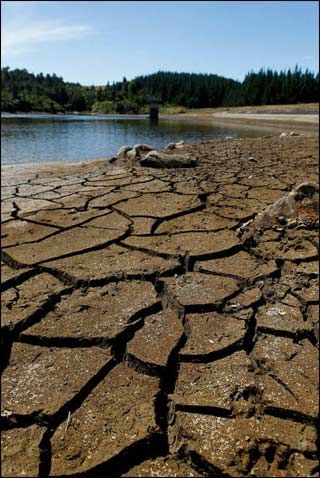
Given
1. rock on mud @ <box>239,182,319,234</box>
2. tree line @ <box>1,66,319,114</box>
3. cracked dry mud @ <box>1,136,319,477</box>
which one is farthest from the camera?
tree line @ <box>1,66,319,114</box>

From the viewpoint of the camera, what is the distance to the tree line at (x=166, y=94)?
181 feet

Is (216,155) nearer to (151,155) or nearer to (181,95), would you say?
(151,155)

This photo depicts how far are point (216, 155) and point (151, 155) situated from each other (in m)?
1.72

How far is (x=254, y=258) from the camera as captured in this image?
2.52 m

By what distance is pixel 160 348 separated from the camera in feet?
5.52

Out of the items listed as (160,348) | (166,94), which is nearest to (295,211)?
(160,348)

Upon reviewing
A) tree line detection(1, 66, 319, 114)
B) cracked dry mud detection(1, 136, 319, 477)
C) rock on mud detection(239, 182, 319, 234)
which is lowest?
cracked dry mud detection(1, 136, 319, 477)

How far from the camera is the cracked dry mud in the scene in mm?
1240

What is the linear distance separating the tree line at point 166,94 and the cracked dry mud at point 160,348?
53.8 m

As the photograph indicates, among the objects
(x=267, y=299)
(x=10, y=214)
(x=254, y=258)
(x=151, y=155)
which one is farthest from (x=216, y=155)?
(x=267, y=299)

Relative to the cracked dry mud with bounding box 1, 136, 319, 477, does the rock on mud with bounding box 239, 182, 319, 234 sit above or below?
above

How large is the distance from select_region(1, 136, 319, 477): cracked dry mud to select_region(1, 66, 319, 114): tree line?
5378cm

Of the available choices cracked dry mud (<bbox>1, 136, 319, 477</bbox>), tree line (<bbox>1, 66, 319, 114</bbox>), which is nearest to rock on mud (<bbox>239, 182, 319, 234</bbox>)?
cracked dry mud (<bbox>1, 136, 319, 477</bbox>)

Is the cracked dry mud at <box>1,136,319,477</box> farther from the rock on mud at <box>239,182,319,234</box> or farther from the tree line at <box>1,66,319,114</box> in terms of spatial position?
the tree line at <box>1,66,319,114</box>
